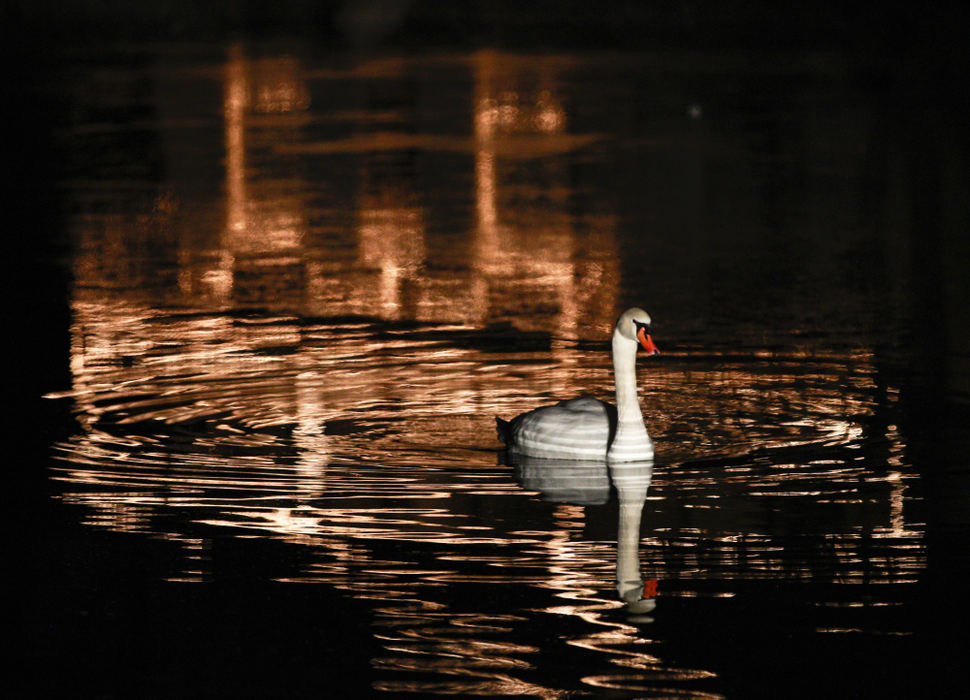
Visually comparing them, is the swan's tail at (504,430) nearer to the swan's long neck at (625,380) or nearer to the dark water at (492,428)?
the dark water at (492,428)

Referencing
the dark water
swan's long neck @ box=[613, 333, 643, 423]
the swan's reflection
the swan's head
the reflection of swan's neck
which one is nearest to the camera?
the dark water

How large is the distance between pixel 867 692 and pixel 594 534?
2.85 meters

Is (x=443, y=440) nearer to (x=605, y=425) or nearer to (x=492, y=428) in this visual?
(x=492, y=428)

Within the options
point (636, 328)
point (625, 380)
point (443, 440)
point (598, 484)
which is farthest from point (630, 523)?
point (443, 440)

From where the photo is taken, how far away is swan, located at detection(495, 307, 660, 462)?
40.4 feet

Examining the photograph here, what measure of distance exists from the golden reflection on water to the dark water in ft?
0.13

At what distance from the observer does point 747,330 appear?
17.1 metres

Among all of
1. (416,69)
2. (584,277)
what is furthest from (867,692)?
(416,69)

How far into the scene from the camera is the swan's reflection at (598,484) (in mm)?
10898

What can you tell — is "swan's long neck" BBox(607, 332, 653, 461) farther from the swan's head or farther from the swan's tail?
the swan's tail

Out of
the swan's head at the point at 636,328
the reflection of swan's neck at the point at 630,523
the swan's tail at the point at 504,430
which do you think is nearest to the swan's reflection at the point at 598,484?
the reflection of swan's neck at the point at 630,523

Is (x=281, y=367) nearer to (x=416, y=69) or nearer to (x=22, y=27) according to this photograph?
(x=416, y=69)

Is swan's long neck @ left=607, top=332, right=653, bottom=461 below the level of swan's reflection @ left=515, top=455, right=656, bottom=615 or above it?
above

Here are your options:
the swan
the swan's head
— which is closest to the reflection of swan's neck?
the swan
